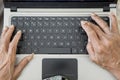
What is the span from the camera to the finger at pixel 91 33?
0.72 m

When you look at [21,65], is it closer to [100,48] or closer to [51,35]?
[51,35]

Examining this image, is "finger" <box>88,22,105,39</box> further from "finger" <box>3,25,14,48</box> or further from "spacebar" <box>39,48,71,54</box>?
"finger" <box>3,25,14,48</box>

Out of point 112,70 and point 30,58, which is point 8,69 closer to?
point 30,58

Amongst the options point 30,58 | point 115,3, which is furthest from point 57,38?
point 115,3

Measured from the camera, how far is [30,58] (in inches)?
29.0

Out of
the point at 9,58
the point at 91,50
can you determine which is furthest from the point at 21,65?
the point at 91,50

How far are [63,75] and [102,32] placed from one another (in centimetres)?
17

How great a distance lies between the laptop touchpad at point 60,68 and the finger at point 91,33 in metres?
0.08

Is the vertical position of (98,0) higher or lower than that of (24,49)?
higher

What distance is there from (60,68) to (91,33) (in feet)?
0.45

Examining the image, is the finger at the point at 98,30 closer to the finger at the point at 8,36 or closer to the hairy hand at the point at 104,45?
the hairy hand at the point at 104,45

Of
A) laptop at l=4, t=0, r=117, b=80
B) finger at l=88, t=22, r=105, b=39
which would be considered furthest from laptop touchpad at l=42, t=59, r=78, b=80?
finger at l=88, t=22, r=105, b=39

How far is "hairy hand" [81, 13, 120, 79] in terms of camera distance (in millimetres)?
716

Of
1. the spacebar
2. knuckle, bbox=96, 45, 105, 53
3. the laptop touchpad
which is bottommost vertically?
the laptop touchpad
